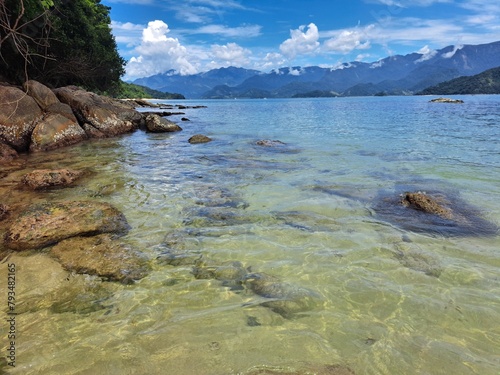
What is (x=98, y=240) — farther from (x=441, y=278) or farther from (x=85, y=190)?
(x=441, y=278)

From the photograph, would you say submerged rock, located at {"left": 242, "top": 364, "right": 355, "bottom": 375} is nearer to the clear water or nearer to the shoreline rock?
the clear water

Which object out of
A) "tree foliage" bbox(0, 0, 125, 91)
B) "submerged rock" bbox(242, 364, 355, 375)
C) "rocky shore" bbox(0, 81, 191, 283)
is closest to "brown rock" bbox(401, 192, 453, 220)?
"submerged rock" bbox(242, 364, 355, 375)

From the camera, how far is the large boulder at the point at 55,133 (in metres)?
16.3

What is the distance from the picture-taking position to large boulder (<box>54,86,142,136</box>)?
2092 centimetres

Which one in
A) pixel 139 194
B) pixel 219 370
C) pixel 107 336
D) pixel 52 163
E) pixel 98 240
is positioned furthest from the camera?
pixel 52 163

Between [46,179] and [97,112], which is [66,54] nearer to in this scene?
[97,112]

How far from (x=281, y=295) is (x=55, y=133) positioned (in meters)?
17.8

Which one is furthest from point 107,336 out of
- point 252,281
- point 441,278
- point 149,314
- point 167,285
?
point 441,278

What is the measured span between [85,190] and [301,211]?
265 inches

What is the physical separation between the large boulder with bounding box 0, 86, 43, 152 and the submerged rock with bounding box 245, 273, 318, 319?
16.1m

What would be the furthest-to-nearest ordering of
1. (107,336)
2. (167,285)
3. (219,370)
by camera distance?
(167,285), (107,336), (219,370)

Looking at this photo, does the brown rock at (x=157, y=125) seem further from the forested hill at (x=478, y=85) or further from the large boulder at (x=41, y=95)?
the forested hill at (x=478, y=85)

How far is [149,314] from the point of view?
13.9 feet

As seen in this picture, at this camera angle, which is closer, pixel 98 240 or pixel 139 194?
pixel 98 240
